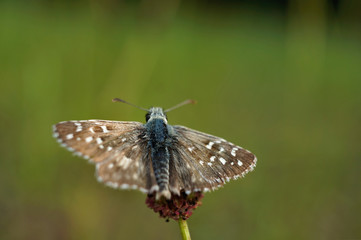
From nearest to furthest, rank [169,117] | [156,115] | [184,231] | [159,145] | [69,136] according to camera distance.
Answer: [184,231] → [69,136] → [159,145] → [156,115] → [169,117]

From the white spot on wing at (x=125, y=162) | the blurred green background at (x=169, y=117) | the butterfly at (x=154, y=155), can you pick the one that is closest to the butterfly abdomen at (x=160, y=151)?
the butterfly at (x=154, y=155)

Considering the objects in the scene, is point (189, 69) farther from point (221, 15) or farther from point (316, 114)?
point (221, 15)

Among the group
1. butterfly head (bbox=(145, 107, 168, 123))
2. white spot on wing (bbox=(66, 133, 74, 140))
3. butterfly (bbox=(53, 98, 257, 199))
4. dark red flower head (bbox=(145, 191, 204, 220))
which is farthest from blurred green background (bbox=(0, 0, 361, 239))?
dark red flower head (bbox=(145, 191, 204, 220))

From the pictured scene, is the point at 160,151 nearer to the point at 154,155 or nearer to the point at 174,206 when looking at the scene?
the point at 154,155

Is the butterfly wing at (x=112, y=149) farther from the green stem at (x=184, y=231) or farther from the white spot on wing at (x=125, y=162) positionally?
the green stem at (x=184, y=231)

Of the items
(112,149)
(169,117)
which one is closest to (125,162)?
(112,149)

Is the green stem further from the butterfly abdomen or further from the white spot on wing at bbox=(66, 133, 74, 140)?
the white spot on wing at bbox=(66, 133, 74, 140)

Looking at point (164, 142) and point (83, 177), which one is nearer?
point (164, 142)

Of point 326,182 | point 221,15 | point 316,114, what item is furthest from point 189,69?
point 221,15
